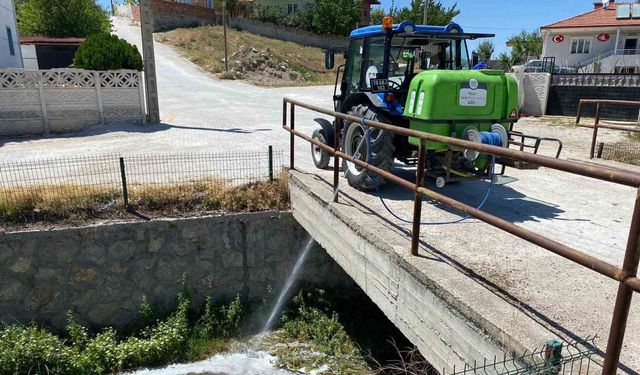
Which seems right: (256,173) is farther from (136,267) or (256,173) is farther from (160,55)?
(160,55)

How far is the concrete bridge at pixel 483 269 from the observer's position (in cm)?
285

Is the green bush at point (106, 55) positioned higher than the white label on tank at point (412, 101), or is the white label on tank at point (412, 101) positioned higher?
the green bush at point (106, 55)

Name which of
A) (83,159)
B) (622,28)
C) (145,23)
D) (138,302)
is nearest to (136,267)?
(138,302)

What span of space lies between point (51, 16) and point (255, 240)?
85.8 ft

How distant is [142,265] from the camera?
657 centimetres

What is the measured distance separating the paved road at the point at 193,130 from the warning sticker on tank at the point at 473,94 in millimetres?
3592

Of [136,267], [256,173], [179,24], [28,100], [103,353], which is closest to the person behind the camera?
[103,353]

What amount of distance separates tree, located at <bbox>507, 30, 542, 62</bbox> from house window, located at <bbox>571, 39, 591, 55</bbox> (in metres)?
16.5

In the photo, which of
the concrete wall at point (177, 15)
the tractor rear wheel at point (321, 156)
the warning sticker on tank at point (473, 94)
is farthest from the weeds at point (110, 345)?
the concrete wall at point (177, 15)

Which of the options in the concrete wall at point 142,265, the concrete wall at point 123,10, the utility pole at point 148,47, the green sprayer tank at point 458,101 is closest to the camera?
the green sprayer tank at point 458,101

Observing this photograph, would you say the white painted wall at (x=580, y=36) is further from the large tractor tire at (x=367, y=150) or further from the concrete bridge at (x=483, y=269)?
the large tractor tire at (x=367, y=150)

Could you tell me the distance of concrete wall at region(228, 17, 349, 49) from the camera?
4515 cm

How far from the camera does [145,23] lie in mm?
12547

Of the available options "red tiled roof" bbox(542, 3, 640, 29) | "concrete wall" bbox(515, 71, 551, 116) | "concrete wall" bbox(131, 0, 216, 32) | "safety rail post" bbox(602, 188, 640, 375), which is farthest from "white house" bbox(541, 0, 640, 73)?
"safety rail post" bbox(602, 188, 640, 375)
